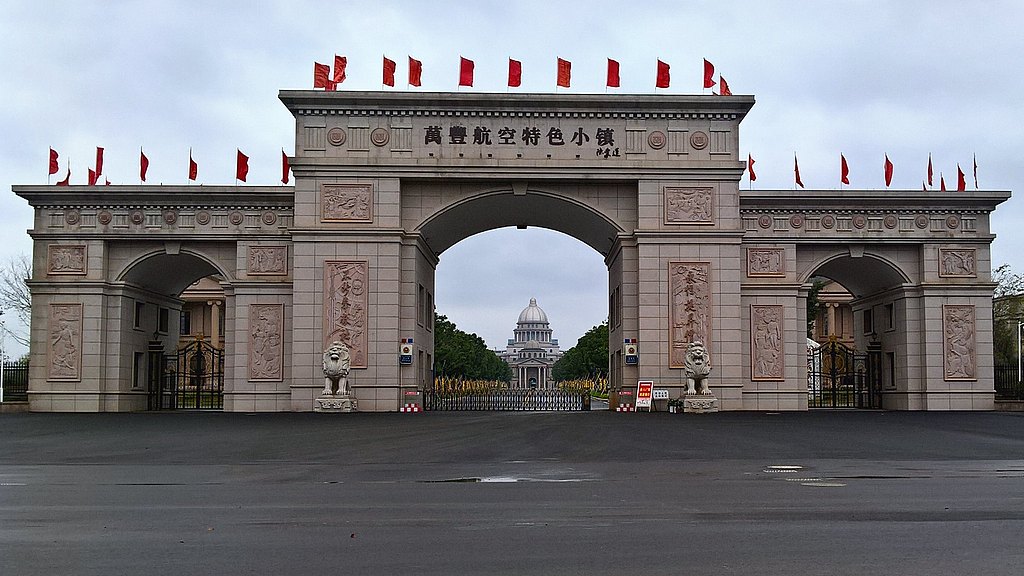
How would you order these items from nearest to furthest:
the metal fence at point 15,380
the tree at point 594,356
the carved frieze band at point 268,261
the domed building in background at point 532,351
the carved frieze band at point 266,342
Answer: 1. the carved frieze band at point 266,342
2. the carved frieze band at point 268,261
3. the metal fence at point 15,380
4. the tree at point 594,356
5. the domed building in background at point 532,351

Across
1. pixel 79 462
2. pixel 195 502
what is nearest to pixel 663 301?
pixel 79 462

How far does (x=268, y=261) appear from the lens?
2958 centimetres

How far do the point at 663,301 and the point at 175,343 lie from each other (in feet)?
57.4

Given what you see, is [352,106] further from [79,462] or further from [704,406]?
[79,462]

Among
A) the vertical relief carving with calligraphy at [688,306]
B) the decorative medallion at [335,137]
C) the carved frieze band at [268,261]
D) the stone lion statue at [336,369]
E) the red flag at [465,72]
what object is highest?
the red flag at [465,72]

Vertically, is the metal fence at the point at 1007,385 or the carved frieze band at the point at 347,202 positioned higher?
the carved frieze band at the point at 347,202

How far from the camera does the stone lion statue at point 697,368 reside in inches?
1080

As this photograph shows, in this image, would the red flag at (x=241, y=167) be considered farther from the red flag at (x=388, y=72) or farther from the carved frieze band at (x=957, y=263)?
the carved frieze band at (x=957, y=263)

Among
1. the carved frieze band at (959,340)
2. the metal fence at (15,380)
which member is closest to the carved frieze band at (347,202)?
the metal fence at (15,380)

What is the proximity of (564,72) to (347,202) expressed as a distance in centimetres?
734

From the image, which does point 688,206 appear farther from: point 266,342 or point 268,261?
point 266,342

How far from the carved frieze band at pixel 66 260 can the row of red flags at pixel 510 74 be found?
28.6 ft

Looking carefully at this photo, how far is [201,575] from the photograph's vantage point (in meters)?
5.84

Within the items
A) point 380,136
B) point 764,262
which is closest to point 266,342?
point 380,136
